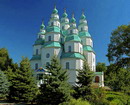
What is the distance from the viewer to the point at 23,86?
56.0ft

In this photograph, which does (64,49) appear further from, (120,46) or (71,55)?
(120,46)

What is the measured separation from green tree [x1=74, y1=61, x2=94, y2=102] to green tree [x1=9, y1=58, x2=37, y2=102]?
4722 mm

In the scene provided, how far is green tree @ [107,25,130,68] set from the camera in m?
22.8

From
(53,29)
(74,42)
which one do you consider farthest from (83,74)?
(53,29)

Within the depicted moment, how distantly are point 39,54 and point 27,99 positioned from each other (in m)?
22.9

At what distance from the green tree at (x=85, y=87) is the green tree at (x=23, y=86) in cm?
472

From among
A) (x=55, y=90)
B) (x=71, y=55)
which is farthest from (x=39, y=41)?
(x=55, y=90)

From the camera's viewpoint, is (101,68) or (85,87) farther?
(101,68)

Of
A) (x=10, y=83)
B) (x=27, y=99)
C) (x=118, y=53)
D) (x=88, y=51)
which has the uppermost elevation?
(x=88, y=51)

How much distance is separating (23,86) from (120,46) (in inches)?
558

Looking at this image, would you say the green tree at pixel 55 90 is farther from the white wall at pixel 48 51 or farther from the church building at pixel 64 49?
the white wall at pixel 48 51

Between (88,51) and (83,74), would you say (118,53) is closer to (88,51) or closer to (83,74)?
(83,74)

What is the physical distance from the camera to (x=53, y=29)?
36844 mm

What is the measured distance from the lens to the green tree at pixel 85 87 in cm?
1585
